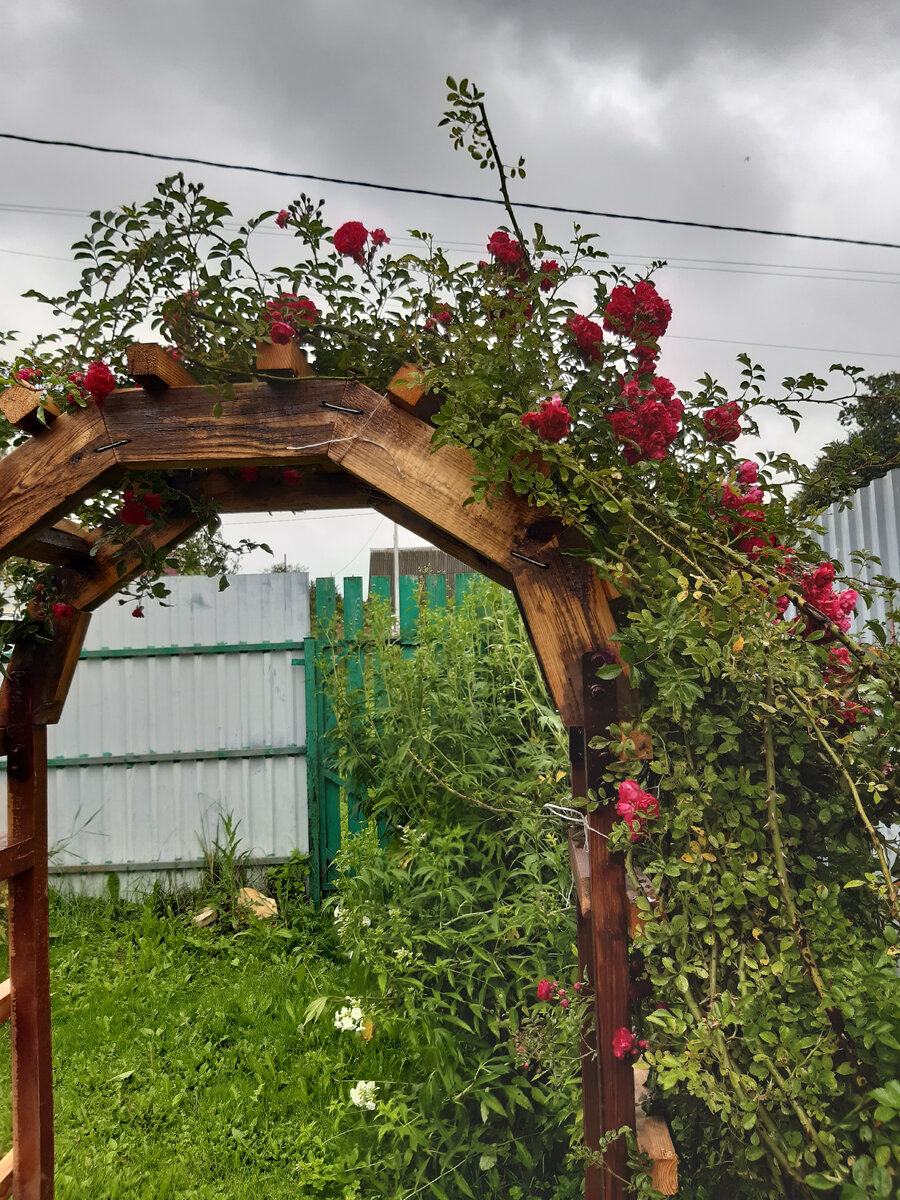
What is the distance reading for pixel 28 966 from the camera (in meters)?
1.98

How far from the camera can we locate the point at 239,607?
14.7ft

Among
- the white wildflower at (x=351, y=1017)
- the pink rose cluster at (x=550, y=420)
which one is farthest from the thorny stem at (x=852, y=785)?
the white wildflower at (x=351, y=1017)

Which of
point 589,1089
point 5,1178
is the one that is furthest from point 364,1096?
point 589,1089

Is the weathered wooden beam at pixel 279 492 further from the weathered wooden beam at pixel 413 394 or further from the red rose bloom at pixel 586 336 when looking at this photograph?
the red rose bloom at pixel 586 336

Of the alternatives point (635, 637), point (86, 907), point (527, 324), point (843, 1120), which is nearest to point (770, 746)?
point (635, 637)

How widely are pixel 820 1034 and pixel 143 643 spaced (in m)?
3.97

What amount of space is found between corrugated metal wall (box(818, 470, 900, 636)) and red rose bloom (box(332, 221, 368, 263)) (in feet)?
5.17

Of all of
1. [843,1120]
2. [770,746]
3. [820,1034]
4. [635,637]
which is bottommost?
[843,1120]

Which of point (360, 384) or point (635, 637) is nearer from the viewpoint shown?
point (635, 637)

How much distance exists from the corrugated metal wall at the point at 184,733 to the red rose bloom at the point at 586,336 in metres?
3.36

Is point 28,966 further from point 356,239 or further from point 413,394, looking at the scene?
point 356,239

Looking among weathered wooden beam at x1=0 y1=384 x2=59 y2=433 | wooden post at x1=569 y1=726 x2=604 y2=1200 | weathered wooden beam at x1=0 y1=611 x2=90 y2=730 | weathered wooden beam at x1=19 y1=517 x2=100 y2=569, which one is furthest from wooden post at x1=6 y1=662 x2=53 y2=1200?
wooden post at x1=569 y1=726 x2=604 y2=1200

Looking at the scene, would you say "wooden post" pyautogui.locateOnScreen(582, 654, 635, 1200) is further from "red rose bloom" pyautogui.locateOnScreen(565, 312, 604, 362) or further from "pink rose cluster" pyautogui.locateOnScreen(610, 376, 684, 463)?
"red rose bloom" pyautogui.locateOnScreen(565, 312, 604, 362)

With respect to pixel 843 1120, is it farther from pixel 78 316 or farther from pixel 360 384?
pixel 78 316
